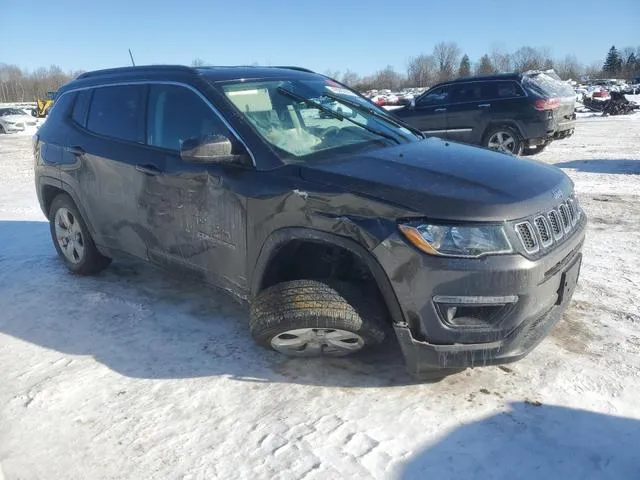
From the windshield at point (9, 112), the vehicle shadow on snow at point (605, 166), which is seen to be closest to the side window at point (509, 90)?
the vehicle shadow on snow at point (605, 166)

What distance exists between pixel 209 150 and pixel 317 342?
4.12 feet

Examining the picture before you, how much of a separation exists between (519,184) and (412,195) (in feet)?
2.08

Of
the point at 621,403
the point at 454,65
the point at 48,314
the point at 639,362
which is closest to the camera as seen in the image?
the point at 621,403

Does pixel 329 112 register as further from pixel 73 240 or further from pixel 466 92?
pixel 466 92

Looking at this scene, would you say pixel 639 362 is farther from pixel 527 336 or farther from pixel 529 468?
pixel 529 468

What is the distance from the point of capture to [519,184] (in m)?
2.96

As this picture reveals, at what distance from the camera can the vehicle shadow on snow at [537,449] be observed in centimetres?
246

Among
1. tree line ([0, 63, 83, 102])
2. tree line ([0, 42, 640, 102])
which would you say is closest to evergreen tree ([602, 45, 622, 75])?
tree line ([0, 42, 640, 102])

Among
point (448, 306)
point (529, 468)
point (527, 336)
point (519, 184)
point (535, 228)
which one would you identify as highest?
point (519, 184)

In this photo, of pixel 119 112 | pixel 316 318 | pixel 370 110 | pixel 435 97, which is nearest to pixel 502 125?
pixel 435 97

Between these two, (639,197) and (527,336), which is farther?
(639,197)

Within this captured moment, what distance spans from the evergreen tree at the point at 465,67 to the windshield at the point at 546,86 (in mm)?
82457

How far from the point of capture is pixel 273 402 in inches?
121

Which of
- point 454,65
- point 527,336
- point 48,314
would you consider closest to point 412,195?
point 527,336
